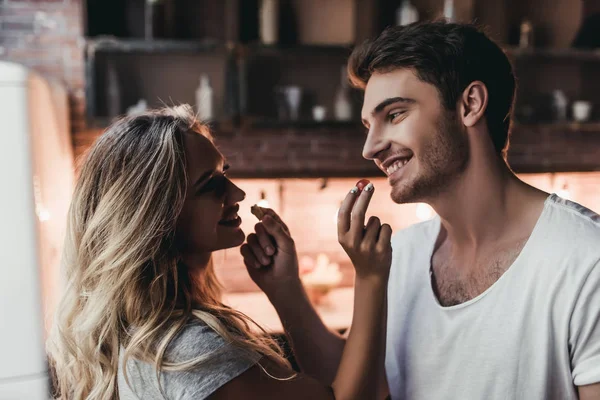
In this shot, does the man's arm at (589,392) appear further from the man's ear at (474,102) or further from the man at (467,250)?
the man's ear at (474,102)

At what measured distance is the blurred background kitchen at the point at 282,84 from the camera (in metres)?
2.92

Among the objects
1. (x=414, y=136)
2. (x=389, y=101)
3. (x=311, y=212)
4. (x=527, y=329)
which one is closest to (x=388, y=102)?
(x=389, y=101)


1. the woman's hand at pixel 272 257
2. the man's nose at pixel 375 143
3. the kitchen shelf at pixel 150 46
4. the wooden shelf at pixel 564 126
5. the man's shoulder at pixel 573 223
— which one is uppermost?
the kitchen shelf at pixel 150 46

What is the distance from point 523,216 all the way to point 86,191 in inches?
39.0

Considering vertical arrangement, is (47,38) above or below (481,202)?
above

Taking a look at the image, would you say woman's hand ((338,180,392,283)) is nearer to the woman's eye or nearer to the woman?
the woman

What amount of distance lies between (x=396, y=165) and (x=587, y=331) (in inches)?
22.2

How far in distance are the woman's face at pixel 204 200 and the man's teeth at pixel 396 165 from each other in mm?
390

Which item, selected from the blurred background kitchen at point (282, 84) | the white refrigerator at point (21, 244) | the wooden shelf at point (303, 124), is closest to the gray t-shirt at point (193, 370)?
the white refrigerator at point (21, 244)

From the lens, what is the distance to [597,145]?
366 centimetres

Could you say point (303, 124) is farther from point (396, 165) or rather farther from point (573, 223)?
point (573, 223)

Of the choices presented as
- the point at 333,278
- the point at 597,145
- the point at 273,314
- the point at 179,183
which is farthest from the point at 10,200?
the point at 597,145

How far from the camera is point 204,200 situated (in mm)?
1272

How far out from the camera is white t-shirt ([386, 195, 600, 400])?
1.09m
